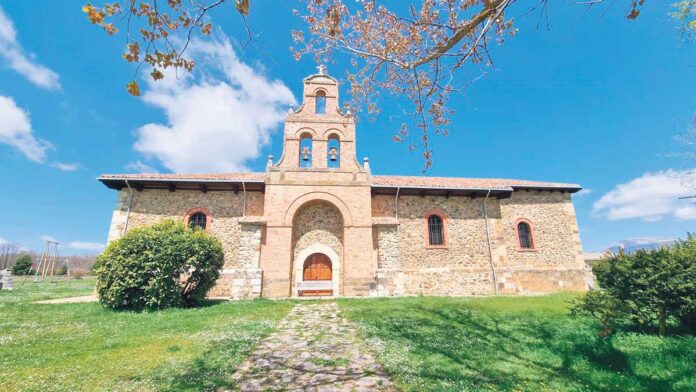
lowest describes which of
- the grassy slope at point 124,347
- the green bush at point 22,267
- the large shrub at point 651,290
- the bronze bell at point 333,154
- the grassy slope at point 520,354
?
the grassy slope at point 520,354

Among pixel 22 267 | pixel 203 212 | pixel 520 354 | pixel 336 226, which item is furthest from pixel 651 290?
pixel 22 267

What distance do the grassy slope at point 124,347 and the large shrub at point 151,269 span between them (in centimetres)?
62

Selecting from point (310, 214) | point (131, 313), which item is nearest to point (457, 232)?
point (310, 214)

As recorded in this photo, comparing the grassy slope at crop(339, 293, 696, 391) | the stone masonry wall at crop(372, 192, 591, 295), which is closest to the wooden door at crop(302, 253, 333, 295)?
the stone masonry wall at crop(372, 192, 591, 295)

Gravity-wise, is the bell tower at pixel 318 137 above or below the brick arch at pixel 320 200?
above

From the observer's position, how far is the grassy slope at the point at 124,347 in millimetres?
3638

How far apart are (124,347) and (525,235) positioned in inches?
689

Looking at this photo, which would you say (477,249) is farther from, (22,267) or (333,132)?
(22,267)

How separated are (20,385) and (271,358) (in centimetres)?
298

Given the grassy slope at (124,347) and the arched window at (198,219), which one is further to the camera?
the arched window at (198,219)

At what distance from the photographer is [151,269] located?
8922 mm

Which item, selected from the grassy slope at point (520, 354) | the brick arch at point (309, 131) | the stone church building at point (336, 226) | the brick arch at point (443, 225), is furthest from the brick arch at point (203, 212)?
the brick arch at point (443, 225)

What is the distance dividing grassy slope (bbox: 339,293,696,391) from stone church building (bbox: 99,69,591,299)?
18.2 ft

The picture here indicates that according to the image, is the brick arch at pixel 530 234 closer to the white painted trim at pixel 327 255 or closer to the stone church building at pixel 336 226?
the stone church building at pixel 336 226
